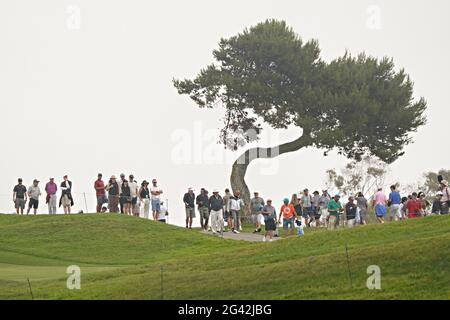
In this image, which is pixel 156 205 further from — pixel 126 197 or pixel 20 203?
pixel 20 203

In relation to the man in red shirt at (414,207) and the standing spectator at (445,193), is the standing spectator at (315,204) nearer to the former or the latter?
the man in red shirt at (414,207)

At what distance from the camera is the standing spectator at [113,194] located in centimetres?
4872

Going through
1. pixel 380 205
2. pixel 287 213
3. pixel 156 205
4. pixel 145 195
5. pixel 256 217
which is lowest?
pixel 287 213

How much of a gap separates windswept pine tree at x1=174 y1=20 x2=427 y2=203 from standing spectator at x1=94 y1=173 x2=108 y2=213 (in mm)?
23321

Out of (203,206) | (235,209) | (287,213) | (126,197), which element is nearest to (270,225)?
(287,213)

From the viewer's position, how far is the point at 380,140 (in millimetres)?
77000

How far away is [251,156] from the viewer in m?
73.9

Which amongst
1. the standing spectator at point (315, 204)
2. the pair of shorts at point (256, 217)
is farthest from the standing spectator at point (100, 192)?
the standing spectator at point (315, 204)

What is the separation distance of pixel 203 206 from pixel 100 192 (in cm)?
470
